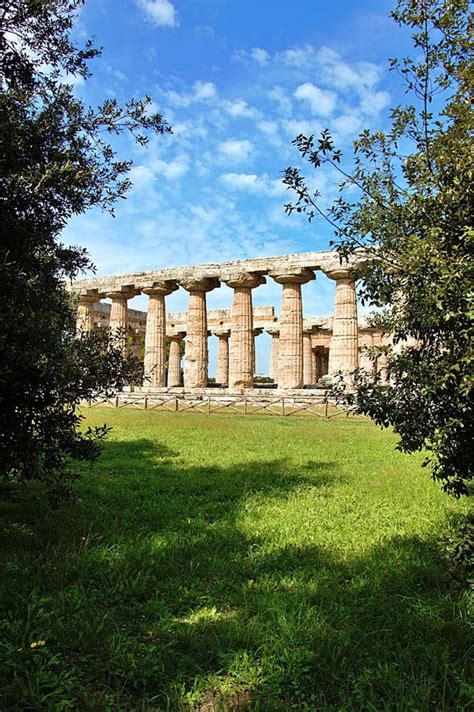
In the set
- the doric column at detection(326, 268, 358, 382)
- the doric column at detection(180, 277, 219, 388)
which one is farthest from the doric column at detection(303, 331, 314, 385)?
the doric column at detection(326, 268, 358, 382)

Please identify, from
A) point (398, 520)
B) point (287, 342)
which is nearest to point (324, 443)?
point (398, 520)

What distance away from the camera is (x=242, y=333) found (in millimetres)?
28844

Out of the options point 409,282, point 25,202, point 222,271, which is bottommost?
point 409,282

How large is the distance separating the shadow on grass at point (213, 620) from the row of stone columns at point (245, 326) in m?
19.4

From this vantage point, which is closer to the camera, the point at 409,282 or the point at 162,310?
the point at 409,282

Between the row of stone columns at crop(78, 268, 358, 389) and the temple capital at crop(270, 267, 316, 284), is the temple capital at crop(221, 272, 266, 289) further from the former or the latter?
the temple capital at crop(270, 267, 316, 284)

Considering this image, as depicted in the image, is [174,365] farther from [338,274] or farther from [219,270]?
[338,274]

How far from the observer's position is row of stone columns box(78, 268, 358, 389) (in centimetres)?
2608

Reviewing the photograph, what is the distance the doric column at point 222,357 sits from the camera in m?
45.0

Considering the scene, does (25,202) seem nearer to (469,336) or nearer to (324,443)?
(469,336)

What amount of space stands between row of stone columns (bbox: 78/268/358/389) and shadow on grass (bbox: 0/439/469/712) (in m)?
19.4

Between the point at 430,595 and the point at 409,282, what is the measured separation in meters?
2.57

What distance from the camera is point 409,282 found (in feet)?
13.3

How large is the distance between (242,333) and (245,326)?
43 centimetres
